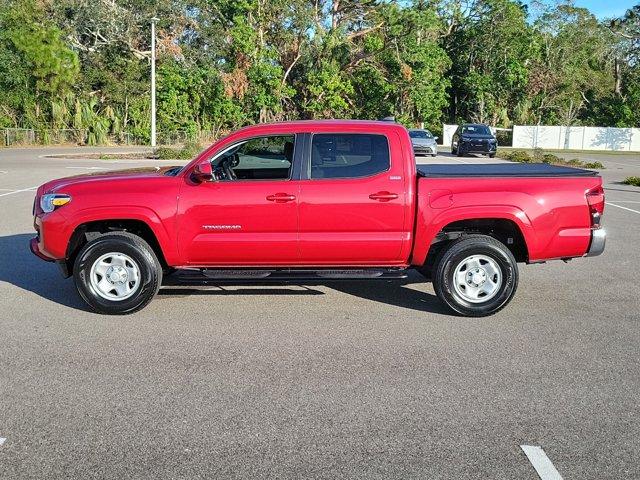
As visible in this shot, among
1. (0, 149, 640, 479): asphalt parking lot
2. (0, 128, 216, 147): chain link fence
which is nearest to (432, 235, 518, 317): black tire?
(0, 149, 640, 479): asphalt parking lot

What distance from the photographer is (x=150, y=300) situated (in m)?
6.62

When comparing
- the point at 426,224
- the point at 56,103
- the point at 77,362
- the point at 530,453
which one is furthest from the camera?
the point at 56,103

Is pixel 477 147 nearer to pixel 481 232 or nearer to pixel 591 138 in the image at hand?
pixel 591 138

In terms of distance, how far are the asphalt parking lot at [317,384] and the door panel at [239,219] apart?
660 mm

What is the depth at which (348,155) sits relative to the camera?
21.8 feet

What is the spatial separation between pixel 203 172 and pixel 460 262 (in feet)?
8.54

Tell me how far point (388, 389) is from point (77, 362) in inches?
96.8

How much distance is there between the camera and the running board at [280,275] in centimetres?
654

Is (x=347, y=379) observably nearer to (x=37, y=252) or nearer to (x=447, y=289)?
(x=447, y=289)

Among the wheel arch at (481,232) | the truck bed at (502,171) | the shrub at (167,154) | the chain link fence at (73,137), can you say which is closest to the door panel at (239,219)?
the wheel arch at (481,232)

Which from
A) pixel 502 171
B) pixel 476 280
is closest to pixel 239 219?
pixel 476 280

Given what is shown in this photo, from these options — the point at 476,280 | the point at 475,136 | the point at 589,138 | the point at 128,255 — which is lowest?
the point at 476,280

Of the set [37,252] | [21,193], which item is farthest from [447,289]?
[21,193]

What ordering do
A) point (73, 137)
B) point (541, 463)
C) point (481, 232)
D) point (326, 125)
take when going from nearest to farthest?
point (541, 463) < point (326, 125) < point (481, 232) < point (73, 137)
